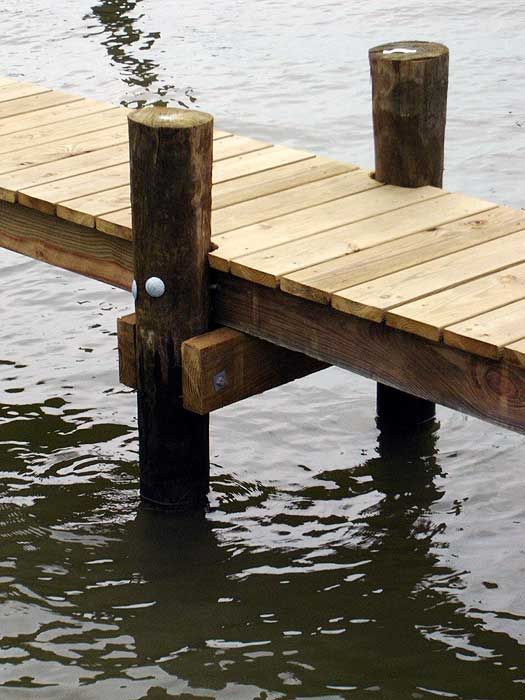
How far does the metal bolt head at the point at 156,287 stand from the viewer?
5359 millimetres

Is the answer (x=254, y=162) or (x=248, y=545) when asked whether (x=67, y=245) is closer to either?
(x=254, y=162)

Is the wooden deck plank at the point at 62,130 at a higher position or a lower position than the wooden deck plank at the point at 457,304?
higher

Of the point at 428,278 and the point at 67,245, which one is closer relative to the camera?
the point at 428,278

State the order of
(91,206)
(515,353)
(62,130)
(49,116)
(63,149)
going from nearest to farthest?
(515,353) → (91,206) → (63,149) → (62,130) → (49,116)

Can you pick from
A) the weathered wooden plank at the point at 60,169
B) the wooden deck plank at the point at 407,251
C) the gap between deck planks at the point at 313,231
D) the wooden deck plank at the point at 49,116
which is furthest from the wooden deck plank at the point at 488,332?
the wooden deck plank at the point at 49,116

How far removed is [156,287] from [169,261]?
12 cm

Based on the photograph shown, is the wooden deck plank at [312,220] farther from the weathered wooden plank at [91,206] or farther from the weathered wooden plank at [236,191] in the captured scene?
the weathered wooden plank at [91,206]

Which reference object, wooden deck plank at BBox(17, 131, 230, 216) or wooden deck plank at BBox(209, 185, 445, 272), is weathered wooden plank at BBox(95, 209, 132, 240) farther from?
wooden deck plank at BBox(209, 185, 445, 272)

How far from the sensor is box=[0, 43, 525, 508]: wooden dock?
15.4 feet

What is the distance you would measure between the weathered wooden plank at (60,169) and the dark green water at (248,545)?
134 cm

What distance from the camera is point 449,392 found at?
4.71 meters

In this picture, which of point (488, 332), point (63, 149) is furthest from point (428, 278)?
point (63, 149)

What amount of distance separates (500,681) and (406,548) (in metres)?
0.99

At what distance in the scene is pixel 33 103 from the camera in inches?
297
